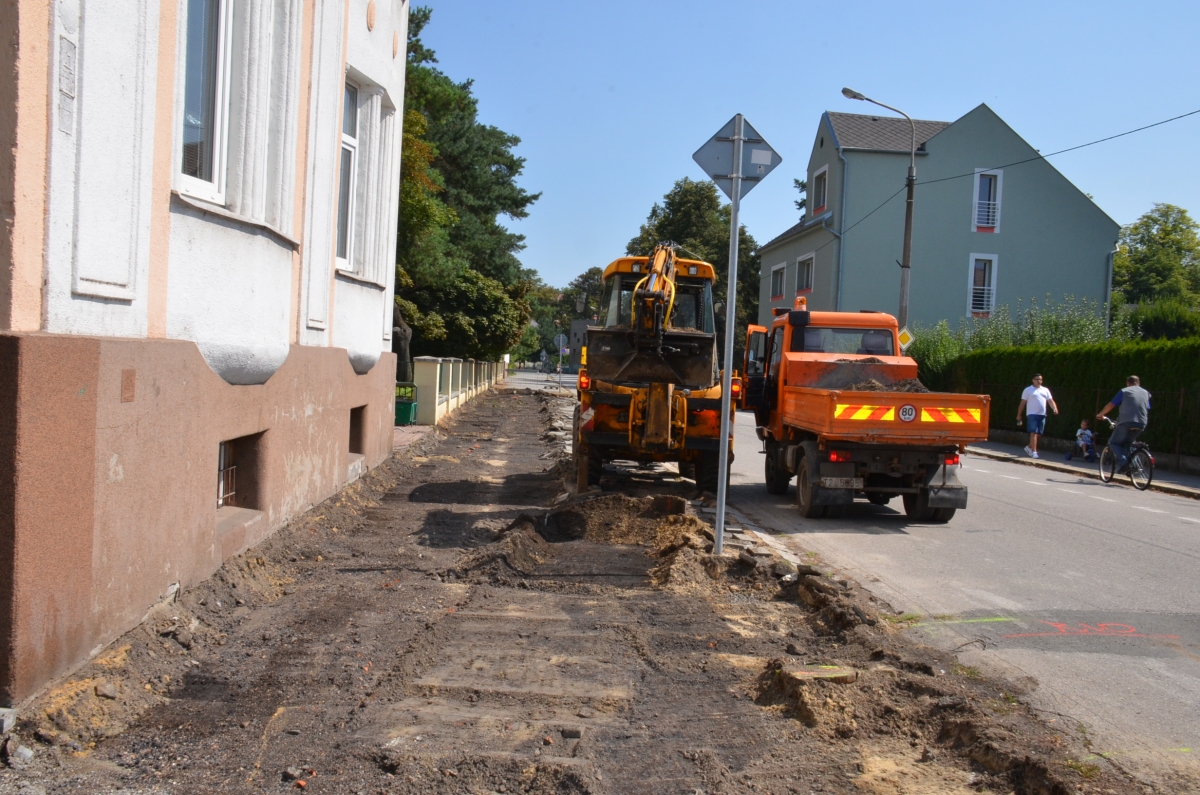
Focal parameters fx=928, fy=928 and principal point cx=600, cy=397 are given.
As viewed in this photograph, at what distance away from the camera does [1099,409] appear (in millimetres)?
21859

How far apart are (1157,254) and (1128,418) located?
63914 millimetres

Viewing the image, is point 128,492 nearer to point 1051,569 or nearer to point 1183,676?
point 1183,676

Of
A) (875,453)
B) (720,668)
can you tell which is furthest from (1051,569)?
(720,668)

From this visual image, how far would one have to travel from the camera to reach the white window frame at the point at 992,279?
35594mm

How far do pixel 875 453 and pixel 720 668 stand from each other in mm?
6213

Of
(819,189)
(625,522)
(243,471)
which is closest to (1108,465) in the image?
(625,522)

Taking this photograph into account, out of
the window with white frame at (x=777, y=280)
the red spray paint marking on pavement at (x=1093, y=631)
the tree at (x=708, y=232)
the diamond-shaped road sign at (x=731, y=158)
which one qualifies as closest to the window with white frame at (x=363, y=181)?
the diamond-shaped road sign at (x=731, y=158)

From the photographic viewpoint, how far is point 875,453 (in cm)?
1064

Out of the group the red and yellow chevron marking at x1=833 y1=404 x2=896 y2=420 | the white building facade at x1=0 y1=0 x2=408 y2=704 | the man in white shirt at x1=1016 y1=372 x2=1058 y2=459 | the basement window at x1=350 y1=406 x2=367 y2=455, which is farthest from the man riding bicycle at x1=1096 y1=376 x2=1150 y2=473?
the white building facade at x1=0 y1=0 x2=408 y2=704

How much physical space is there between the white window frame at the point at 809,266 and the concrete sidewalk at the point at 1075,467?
46.4ft

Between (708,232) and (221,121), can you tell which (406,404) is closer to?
(221,121)

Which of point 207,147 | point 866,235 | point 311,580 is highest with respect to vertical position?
point 866,235

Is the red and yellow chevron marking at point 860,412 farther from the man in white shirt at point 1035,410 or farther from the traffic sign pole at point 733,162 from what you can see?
the man in white shirt at point 1035,410

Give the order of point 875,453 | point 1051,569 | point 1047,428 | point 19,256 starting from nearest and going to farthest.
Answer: point 19,256 < point 1051,569 < point 875,453 < point 1047,428
